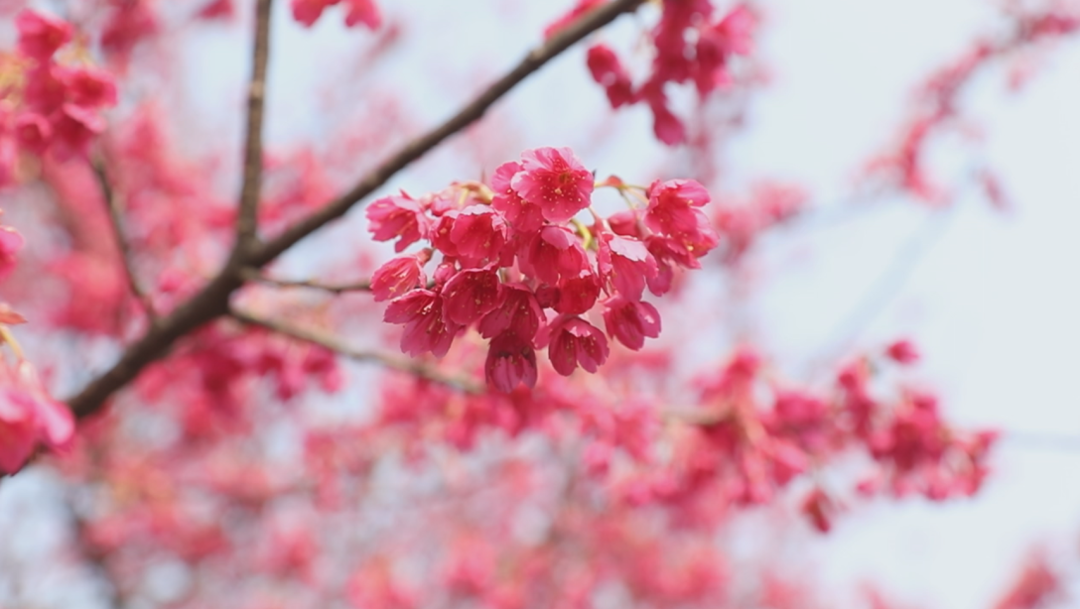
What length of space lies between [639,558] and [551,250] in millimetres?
7700

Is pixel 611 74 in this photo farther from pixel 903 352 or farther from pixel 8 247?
pixel 903 352

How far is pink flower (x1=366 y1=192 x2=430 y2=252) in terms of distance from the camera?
57.2 inches

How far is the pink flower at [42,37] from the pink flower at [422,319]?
60.6 inches

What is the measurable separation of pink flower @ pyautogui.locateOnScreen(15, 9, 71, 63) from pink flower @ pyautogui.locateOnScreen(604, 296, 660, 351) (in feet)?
5.86

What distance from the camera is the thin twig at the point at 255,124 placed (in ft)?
7.93

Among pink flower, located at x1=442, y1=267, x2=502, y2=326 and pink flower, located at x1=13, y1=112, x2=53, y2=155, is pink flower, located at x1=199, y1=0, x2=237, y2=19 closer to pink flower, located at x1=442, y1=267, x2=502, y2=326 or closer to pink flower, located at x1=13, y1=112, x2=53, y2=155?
pink flower, located at x1=13, y1=112, x2=53, y2=155

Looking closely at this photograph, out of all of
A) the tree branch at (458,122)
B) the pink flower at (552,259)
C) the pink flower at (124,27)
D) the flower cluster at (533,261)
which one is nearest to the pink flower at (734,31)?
the tree branch at (458,122)

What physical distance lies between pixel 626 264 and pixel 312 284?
96 cm

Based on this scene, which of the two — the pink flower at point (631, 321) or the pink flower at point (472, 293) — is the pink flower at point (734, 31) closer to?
the pink flower at point (631, 321)

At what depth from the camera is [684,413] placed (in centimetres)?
328

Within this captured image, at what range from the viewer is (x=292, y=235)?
87.7 inches

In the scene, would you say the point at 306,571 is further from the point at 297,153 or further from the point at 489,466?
the point at 297,153

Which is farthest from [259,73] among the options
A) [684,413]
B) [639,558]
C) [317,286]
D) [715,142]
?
[639,558]

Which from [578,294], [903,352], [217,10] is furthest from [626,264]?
[217,10]
